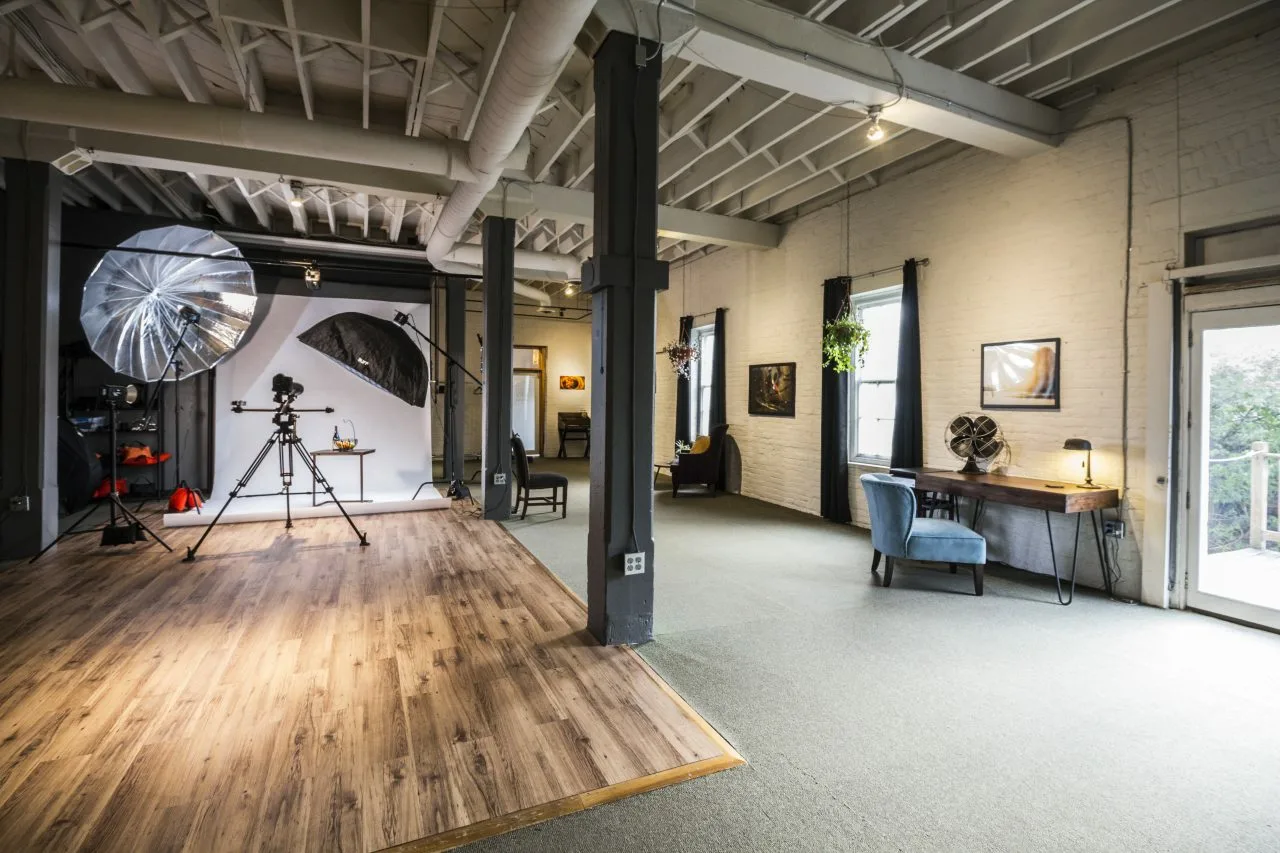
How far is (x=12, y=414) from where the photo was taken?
15.2ft

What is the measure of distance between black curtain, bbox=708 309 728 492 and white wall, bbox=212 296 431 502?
3.96 metres

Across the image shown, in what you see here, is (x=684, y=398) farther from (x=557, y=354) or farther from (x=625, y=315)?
(x=625, y=315)

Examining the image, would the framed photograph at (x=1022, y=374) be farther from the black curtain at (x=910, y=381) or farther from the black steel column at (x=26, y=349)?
the black steel column at (x=26, y=349)

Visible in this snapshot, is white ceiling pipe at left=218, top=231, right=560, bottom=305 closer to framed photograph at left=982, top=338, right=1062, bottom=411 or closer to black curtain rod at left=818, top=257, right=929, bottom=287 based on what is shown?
black curtain rod at left=818, top=257, right=929, bottom=287

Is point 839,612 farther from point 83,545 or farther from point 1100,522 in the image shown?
point 83,545

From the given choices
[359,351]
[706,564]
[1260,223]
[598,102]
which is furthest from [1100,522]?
[359,351]

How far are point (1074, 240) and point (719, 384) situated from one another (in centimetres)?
474

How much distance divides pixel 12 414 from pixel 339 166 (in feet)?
10.6

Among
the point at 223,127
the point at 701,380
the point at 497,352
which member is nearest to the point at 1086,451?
the point at 497,352

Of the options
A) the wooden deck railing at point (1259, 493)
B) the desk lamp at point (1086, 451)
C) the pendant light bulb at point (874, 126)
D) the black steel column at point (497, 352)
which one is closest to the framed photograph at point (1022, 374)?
the desk lamp at point (1086, 451)

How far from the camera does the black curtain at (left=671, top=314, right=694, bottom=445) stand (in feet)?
30.7

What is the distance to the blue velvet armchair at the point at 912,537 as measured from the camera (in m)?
4.12

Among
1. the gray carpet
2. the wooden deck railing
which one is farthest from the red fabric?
the wooden deck railing

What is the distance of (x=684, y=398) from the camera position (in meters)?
9.41
